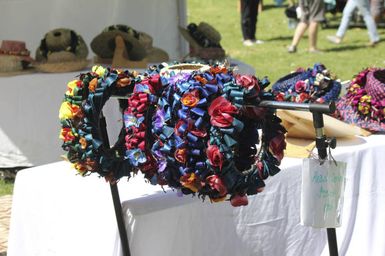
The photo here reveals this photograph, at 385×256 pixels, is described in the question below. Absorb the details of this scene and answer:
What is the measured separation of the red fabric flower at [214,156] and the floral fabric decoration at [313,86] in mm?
1153

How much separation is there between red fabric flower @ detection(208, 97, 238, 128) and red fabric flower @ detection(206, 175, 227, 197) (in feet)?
0.45

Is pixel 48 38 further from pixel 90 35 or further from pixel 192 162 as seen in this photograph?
pixel 192 162

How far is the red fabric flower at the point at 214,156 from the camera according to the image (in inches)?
66.2

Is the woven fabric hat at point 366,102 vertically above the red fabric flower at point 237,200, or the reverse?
the woven fabric hat at point 366,102

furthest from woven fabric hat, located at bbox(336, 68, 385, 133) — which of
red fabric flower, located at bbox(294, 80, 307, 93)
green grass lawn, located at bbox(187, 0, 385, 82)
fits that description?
green grass lawn, located at bbox(187, 0, 385, 82)

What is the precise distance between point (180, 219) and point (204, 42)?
10.2 feet

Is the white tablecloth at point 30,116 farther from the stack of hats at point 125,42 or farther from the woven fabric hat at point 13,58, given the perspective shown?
the stack of hats at point 125,42

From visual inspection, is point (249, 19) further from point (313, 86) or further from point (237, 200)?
point (237, 200)

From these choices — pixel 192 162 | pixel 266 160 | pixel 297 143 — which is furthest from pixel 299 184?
pixel 192 162

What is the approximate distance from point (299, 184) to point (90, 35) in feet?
11.4

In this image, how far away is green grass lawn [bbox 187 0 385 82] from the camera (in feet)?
26.5

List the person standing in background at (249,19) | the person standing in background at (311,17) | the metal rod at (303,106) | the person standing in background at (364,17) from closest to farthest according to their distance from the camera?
the metal rod at (303,106) → the person standing in background at (311,17) → the person standing in background at (364,17) → the person standing in background at (249,19)

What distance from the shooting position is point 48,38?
4.69m

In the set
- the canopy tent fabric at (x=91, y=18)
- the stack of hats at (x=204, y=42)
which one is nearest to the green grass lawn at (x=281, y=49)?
the stack of hats at (x=204, y=42)
